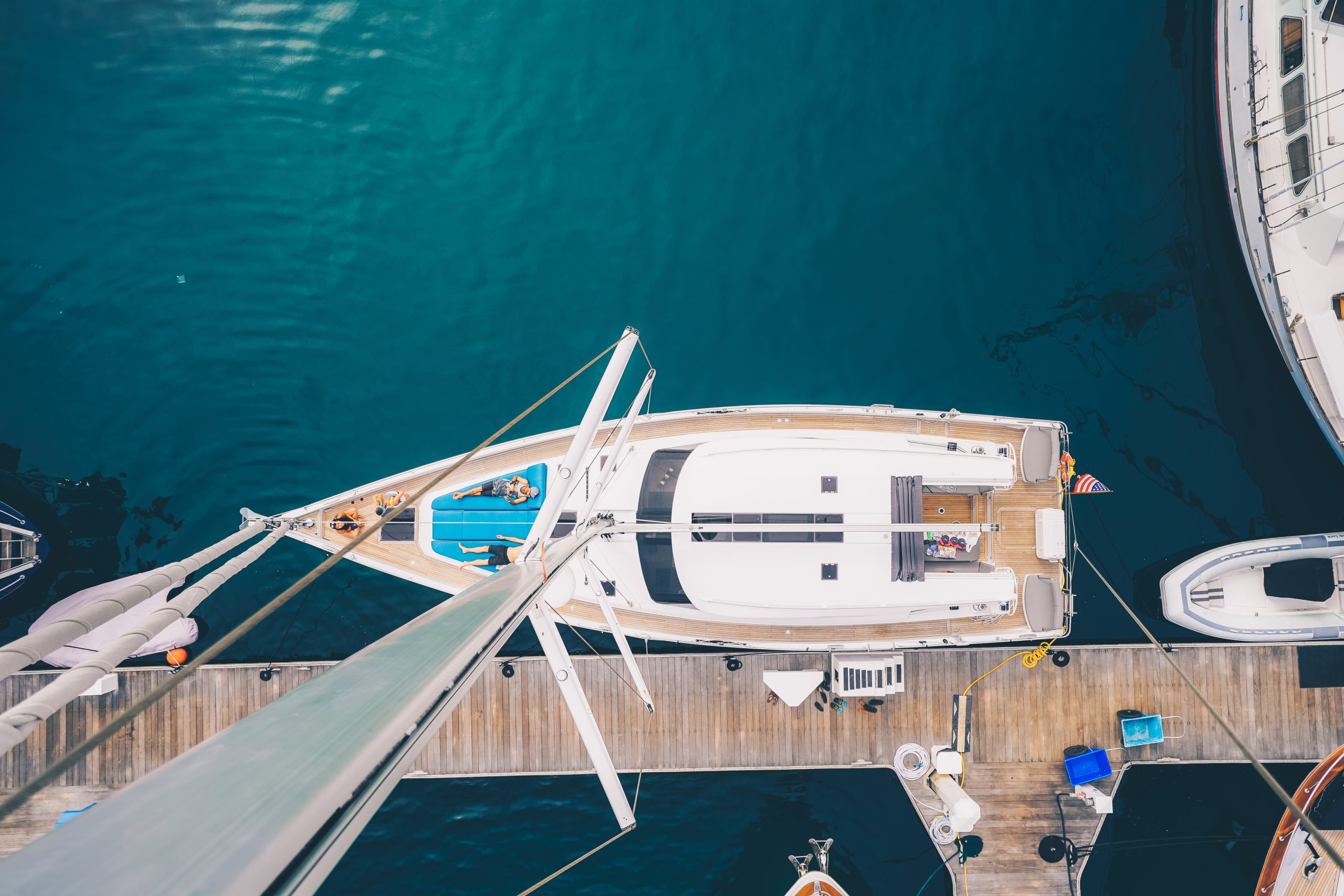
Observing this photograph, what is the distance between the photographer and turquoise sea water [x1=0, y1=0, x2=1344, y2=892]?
43.0ft

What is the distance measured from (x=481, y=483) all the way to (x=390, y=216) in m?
6.12

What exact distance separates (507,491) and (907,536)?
7.34 meters

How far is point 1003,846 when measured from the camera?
12930mm

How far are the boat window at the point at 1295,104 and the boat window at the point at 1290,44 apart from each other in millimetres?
280

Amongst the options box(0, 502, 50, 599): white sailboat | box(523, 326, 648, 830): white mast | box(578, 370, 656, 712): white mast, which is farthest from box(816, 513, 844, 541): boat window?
box(0, 502, 50, 599): white sailboat

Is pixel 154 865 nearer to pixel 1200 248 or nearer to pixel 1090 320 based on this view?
pixel 1090 320

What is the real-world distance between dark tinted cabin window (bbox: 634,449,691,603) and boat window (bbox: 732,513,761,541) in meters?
1.14

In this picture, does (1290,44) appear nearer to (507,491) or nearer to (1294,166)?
(1294,166)

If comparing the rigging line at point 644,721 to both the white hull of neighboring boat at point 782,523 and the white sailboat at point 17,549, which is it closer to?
the white hull of neighboring boat at point 782,523

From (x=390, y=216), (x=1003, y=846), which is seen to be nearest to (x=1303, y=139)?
(x=1003, y=846)

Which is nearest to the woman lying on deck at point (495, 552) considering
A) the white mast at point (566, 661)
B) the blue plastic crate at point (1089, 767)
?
the white mast at point (566, 661)

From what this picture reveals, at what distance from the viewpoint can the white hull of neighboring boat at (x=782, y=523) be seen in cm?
1108

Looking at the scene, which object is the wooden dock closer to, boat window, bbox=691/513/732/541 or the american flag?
boat window, bbox=691/513/732/541

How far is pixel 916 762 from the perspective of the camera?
1300cm
